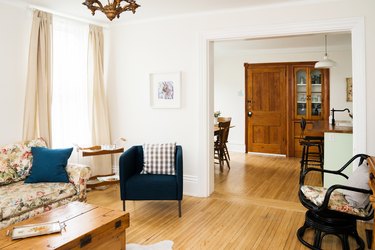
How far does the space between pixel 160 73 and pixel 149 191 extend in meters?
1.85

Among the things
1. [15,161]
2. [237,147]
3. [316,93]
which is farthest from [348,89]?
[15,161]

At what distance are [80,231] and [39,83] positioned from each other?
8.23ft

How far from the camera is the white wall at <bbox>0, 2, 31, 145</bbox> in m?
3.83

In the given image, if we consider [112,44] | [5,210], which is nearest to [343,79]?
[112,44]

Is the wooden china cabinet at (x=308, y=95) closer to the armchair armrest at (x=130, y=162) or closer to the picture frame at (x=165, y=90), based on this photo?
the picture frame at (x=165, y=90)

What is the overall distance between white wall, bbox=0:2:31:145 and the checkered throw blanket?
5.36 feet

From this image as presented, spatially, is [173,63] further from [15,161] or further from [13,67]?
[15,161]

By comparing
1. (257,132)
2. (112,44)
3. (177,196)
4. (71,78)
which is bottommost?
(177,196)

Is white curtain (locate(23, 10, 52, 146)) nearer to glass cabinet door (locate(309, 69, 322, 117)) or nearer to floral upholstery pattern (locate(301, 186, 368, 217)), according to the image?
floral upholstery pattern (locate(301, 186, 368, 217))

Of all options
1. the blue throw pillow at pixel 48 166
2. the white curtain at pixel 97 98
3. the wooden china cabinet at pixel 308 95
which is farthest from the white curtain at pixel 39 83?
the wooden china cabinet at pixel 308 95

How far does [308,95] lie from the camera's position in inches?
292

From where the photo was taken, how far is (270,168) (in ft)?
20.8

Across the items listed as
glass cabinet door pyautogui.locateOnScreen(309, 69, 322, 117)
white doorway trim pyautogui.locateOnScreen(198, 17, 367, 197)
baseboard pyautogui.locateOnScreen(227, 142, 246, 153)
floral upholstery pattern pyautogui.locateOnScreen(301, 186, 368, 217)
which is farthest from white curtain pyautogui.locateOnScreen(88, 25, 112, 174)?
glass cabinet door pyautogui.locateOnScreen(309, 69, 322, 117)

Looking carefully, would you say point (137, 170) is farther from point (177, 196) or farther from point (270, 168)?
point (270, 168)
